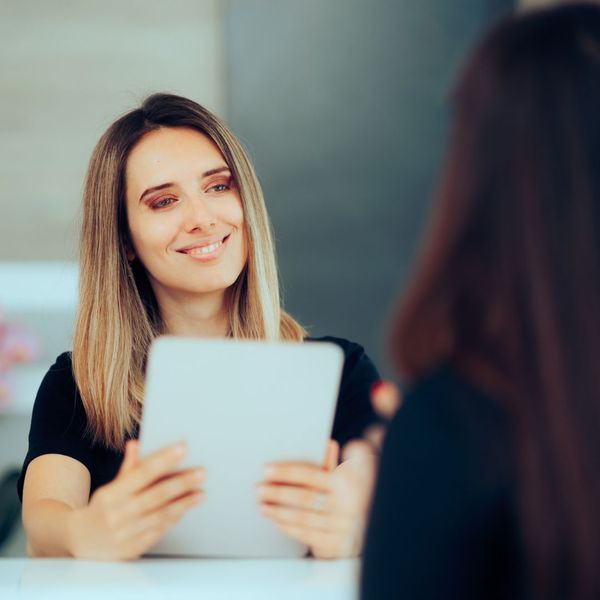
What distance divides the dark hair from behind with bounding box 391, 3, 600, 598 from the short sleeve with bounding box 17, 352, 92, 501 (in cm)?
136

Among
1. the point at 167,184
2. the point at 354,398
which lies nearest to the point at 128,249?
the point at 167,184

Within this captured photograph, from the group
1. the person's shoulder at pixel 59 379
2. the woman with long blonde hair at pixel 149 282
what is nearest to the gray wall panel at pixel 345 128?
the woman with long blonde hair at pixel 149 282

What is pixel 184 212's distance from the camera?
2268 millimetres

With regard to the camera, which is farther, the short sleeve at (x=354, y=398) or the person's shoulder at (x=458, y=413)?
the short sleeve at (x=354, y=398)

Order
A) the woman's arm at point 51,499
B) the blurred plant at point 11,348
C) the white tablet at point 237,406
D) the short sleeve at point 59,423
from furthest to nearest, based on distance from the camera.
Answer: the blurred plant at point 11,348 < the short sleeve at point 59,423 < the woman's arm at point 51,499 < the white tablet at point 237,406

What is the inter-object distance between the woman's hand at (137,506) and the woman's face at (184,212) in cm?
75

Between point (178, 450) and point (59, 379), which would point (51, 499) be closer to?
point (59, 379)

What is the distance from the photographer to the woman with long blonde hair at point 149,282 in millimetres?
2133

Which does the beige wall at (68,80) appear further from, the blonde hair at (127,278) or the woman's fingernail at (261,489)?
the woman's fingernail at (261,489)

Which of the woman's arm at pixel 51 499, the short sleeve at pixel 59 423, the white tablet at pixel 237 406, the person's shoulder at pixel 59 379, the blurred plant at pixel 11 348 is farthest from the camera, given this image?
the blurred plant at pixel 11 348

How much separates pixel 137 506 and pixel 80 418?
0.70 m

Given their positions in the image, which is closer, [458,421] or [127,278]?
[458,421]

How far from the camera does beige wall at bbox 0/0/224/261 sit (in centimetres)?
384

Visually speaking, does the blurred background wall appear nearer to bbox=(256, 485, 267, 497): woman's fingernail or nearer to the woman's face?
the woman's face
